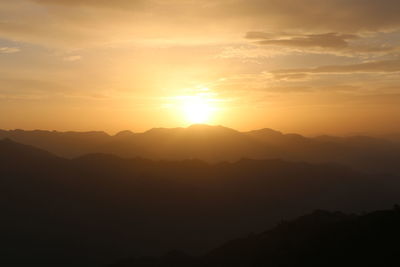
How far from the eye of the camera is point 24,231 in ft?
336

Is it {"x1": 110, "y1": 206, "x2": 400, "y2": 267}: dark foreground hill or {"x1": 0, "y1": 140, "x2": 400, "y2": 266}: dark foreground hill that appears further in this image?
{"x1": 0, "y1": 140, "x2": 400, "y2": 266}: dark foreground hill

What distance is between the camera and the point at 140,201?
127 metres

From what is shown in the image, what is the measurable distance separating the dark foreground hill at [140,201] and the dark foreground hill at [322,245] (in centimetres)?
5228

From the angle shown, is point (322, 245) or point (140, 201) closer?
point (322, 245)

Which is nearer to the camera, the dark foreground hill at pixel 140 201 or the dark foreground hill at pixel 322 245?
the dark foreground hill at pixel 322 245

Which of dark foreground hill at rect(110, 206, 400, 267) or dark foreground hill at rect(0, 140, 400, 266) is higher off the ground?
dark foreground hill at rect(110, 206, 400, 267)

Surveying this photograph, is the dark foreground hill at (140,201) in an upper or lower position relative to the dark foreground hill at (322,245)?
lower

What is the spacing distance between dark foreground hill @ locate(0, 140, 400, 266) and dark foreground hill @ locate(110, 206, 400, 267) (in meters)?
52.3

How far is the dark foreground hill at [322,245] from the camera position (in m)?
33.4

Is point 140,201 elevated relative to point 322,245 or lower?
lower

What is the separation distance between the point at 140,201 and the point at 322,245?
312 ft

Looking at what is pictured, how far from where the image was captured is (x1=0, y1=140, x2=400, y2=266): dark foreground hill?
3893 inches

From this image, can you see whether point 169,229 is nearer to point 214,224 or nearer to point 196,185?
point 214,224

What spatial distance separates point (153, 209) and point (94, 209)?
54.0 feet
